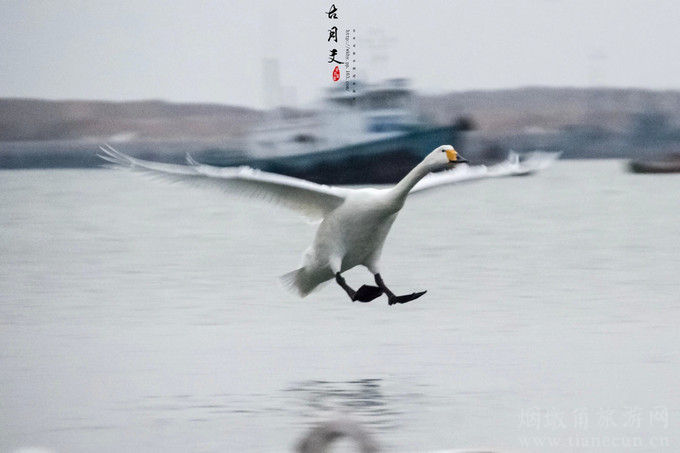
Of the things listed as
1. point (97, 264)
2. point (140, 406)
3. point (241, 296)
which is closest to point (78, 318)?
point (241, 296)

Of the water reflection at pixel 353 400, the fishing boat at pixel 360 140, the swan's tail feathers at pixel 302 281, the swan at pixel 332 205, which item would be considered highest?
the swan at pixel 332 205

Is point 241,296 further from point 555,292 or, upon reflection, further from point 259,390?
point 259,390

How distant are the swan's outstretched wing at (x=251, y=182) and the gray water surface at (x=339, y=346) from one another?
1.10 meters

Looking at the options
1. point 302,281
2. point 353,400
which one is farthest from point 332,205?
point 353,400

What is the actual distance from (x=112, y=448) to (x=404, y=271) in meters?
12.0

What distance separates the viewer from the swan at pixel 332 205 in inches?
385

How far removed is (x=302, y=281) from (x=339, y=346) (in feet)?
9.12

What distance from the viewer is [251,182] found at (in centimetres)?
1026

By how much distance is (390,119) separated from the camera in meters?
35.9

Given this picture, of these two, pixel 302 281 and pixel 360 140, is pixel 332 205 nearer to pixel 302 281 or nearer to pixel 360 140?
pixel 302 281

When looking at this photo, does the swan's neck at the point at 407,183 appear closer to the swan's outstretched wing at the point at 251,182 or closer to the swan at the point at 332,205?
the swan at the point at 332,205

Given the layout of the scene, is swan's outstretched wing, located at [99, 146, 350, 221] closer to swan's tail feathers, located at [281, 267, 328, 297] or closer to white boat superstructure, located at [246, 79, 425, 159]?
swan's tail feathers, located at [281, 267, 328, 297]

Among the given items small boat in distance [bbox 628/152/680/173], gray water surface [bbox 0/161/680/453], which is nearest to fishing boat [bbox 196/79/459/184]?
gray water surface [bbox 0/161/680/453]

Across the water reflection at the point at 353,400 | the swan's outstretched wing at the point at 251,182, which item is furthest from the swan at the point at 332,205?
the water reflection at the point at 353,400
